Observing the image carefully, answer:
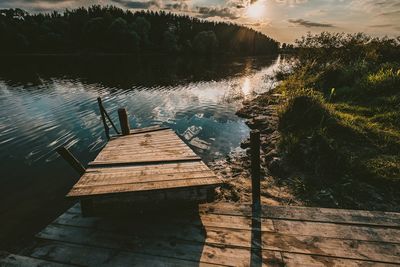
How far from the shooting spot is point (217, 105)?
19016 millimetres

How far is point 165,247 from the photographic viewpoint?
375 cm

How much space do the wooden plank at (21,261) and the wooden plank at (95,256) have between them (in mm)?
78

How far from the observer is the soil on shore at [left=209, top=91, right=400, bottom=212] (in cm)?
550

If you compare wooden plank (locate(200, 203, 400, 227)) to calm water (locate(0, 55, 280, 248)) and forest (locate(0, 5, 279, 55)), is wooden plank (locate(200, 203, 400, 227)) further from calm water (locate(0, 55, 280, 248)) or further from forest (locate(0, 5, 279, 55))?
forest (locate(0, 5, 279, 55))

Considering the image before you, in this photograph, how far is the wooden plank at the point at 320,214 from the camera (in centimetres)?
416

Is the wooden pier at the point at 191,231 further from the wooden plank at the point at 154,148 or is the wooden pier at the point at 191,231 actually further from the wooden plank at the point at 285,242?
the wooden plank at the point at 154,148

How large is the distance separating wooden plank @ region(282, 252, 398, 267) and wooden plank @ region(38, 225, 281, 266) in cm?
18

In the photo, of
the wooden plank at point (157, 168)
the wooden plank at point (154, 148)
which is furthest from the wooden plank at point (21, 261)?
the wooden plank at point (154, 148)

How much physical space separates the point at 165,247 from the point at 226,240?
1033 mm

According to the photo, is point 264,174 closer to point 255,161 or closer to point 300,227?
point 255,161

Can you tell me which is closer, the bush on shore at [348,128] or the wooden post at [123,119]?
the bush on shore at [348,128]

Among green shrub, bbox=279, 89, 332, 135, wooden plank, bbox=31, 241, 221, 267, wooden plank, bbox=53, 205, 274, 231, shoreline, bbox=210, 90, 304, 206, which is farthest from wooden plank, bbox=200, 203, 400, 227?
green shrub, bbox=279, 89, 332, 135

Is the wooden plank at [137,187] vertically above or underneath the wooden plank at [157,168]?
above

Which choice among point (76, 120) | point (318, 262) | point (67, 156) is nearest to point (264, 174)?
point (318, 262)
